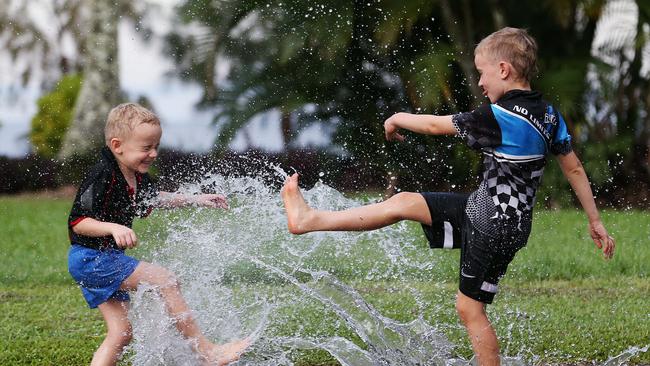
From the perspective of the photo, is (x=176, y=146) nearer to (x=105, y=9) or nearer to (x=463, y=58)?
(x=105, y=9)

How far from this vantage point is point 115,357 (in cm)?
411

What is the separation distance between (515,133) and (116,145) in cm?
169

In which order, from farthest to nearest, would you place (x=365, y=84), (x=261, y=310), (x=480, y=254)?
(x=365, y=84)
(x=261, y=310)
(x=480, y=254)

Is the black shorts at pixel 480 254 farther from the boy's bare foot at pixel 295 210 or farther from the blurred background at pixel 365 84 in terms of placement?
the blurred background at pixel 365 84

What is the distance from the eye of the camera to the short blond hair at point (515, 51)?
399 centimetres

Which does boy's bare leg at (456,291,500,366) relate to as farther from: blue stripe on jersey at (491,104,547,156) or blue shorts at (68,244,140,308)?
blue shorts at (68,244,140,308)

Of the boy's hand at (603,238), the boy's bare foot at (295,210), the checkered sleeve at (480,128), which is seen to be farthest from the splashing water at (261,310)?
the checkered sleeve at (480,128)

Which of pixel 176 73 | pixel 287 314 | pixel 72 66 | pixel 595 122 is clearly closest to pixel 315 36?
pixel 176 73

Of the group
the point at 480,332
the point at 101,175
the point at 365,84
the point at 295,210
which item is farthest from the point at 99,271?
the point at 365,84

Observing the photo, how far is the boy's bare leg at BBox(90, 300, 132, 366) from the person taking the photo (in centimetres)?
409

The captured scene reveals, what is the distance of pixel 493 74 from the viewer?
4.02m

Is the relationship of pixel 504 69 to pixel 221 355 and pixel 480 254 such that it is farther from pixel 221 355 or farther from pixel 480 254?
pixel 221 355

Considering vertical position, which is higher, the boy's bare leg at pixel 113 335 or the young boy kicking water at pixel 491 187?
the young boy kicking water at pixel 491 187

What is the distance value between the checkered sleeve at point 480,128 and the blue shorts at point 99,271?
1474 mm
